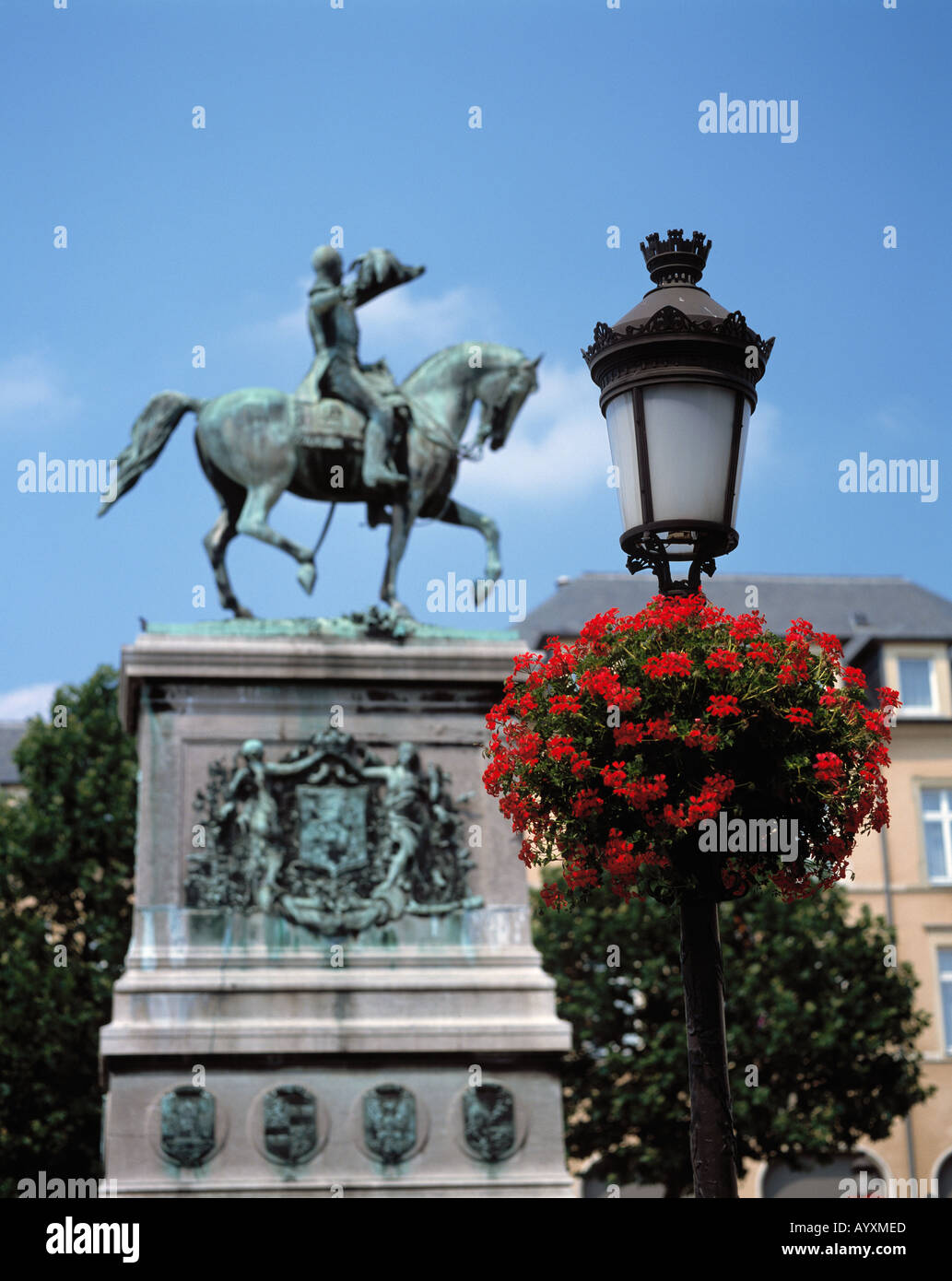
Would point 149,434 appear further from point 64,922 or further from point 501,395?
point 64,922

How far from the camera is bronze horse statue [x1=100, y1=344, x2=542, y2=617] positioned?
1825 centimetres

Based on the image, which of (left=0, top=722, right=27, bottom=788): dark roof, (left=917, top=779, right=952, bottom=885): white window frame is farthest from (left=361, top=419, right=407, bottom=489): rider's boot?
(left=0, top=722, right=27, bottom=788): dark roof

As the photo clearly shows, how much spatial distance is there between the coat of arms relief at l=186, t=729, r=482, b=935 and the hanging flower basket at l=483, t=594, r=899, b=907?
8.96m

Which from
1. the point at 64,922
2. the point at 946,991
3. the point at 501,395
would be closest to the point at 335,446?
the point at 501,395

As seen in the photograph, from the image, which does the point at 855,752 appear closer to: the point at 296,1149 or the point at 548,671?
the point at 548,671

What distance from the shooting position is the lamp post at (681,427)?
743 centimetres

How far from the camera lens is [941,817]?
1943 inches

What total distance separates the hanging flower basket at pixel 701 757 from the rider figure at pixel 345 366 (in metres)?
10.7

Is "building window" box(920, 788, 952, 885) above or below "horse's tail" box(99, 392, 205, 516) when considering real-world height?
below

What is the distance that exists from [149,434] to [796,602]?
3901 cm

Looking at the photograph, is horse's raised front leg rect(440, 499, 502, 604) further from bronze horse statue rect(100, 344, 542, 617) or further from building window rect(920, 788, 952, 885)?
building window rect(920, 788, 952, 885)

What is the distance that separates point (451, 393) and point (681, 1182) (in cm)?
1938

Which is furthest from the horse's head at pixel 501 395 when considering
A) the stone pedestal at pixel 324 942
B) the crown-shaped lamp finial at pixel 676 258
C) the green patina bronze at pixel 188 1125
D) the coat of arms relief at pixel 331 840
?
the crown-shaped lamp finial at pixel 676 258

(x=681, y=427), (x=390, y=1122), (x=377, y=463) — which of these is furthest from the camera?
(x=377, y=463)
